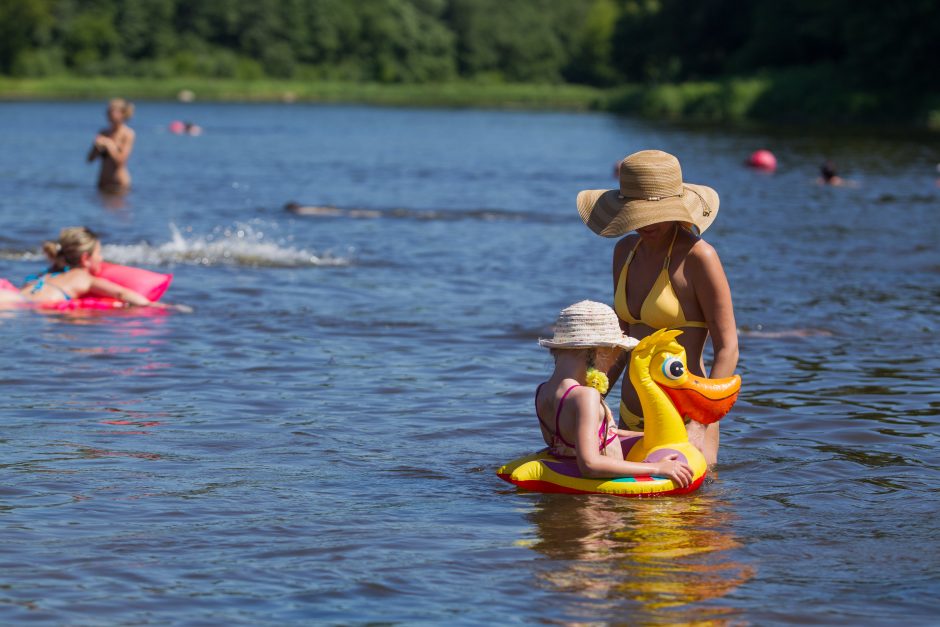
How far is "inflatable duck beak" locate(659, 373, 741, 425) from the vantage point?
6.36 meters

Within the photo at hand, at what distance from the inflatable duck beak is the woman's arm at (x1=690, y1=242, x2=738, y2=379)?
0.31ft

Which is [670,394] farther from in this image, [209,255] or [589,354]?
[209,255]

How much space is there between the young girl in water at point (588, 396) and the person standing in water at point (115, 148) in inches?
615

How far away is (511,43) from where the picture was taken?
13162 centimetres

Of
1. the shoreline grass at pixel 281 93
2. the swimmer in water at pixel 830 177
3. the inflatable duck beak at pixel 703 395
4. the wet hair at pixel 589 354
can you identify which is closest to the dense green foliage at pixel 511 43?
the shoreline grass at pixel 281 93

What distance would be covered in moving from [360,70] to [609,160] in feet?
283

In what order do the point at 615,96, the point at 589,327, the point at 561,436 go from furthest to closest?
the point at 615,96 → the point at 561,436 → the point at 589,327

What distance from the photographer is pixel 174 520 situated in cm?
656

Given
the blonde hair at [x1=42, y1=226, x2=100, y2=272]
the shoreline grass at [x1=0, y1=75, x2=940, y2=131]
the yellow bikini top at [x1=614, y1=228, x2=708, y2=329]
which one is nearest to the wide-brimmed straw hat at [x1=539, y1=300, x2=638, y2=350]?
the yellow bikini top at [x1=614, y1=228, x2=708, y2=329]

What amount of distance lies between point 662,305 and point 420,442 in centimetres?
225

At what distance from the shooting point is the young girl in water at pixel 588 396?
6.24 meters

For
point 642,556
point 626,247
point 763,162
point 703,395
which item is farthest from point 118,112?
point 642,556

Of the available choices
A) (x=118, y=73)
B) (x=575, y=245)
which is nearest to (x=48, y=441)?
(x=575, y=245)

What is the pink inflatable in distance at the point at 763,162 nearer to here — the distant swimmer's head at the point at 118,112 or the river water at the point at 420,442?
the river water at the point at 420,442
